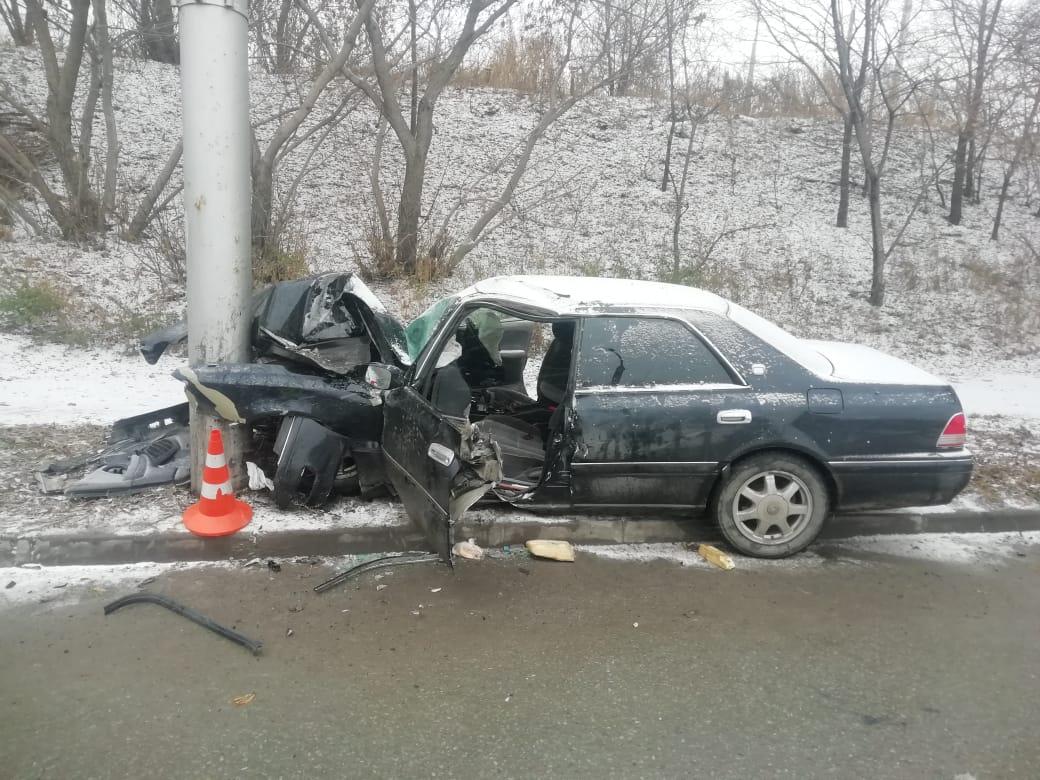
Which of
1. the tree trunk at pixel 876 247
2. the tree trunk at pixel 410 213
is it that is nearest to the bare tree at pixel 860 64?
the tree trunk at pixel 876 247

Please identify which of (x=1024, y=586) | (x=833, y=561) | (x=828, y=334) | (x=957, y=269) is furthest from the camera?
(x=957, y=269)

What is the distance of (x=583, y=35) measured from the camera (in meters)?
11.2

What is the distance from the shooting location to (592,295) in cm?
449

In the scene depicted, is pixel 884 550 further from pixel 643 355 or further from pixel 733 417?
pixel 643 355

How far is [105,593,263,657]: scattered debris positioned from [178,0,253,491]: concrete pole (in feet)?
3.92

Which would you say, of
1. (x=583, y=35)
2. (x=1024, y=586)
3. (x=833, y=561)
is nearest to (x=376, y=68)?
(x=583, y=35)

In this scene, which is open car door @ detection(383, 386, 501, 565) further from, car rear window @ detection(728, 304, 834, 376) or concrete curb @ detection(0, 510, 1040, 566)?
car rear window @ detection(728, 304, 834, 376)

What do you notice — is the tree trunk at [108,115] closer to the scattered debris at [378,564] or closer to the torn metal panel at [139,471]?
the torn metal panel at [139,471]

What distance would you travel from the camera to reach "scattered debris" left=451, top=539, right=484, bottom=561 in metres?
4.36

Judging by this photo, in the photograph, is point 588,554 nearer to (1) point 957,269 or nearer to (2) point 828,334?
(2) point 828,334

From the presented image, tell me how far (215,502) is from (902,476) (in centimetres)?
388

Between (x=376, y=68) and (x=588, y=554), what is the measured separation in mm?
7429

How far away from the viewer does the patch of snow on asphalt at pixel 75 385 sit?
6289 millimetres

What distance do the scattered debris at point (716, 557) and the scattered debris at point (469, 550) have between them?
4.21 ft
